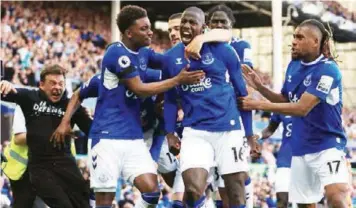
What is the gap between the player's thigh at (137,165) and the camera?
895 cm

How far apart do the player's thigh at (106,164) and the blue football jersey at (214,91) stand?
30.1 inches

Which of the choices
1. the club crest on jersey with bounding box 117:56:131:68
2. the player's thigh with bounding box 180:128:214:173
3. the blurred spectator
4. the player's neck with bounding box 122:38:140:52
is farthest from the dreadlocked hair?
the blurred spectator

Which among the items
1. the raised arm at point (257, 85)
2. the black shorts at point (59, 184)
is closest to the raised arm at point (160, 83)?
the raised arm at point (257, 85)

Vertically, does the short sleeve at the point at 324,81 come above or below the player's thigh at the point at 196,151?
above

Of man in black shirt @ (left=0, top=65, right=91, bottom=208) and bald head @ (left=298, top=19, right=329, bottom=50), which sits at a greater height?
bald head @ (left=298, top=19, right=329, bottom=50)

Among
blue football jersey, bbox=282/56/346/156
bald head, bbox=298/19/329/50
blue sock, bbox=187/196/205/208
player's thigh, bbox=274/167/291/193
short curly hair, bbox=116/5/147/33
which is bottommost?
player's thigh, bbox=274/167/291/193

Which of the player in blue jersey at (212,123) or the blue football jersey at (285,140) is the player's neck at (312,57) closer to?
the player in blue jersey at (212,123)

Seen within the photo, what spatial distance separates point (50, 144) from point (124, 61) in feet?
6.55

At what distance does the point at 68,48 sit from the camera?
2573cm

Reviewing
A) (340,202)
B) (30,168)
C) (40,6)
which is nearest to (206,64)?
(340,202)

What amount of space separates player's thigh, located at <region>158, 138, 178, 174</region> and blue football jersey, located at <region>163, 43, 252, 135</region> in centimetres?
180

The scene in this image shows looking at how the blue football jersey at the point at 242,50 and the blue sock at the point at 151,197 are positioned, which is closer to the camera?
the blue sock at the point at 151,197

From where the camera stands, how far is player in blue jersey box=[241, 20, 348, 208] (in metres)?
8.77

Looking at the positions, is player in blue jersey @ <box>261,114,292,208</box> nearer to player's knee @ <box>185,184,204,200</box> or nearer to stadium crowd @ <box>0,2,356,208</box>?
player's knee @ <box>185,184,204,200</box>
